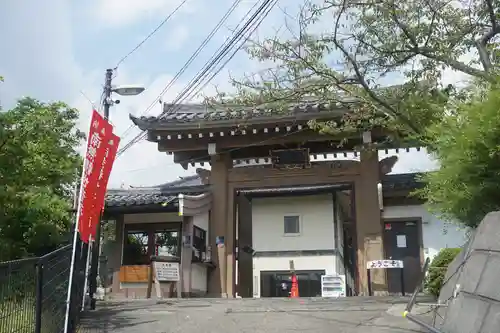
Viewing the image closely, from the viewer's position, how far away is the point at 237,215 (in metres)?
17.5

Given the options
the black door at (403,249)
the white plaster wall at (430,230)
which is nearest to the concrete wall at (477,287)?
the white plaster wall at (430,230)

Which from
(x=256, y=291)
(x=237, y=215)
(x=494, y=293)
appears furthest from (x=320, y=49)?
(x=256, y=291)

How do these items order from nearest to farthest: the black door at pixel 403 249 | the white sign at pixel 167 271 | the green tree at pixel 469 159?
1. the green tree at pixel 469 159
2. the white sign at pixel 167 271
3. the black door at pixel 403 249

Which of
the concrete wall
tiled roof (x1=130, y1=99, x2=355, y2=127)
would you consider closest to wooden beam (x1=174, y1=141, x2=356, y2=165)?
tiled roof (x1=130, y1=99, x2=355, y2=127)

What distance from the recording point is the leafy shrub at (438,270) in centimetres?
1174

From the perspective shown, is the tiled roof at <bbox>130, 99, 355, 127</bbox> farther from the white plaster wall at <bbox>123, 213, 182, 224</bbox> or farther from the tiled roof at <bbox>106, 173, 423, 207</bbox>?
the white plaster wall at <bbox>123, 213, 182, 224</bbox>

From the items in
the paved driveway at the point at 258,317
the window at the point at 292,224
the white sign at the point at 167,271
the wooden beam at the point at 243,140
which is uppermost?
the wooden beam at the point at 243,140

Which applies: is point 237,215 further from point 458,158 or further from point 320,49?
point 458,158

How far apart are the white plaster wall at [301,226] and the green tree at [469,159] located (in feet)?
33.0

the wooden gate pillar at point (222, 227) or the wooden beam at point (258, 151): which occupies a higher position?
the wooden beam at point (258, 151)

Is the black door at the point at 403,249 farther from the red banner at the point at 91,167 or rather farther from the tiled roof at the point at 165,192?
the red banner at the point at 91,167

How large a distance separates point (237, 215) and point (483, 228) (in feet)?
36.8

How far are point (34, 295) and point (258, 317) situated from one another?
4.54 meters

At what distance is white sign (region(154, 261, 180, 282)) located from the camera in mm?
15273
